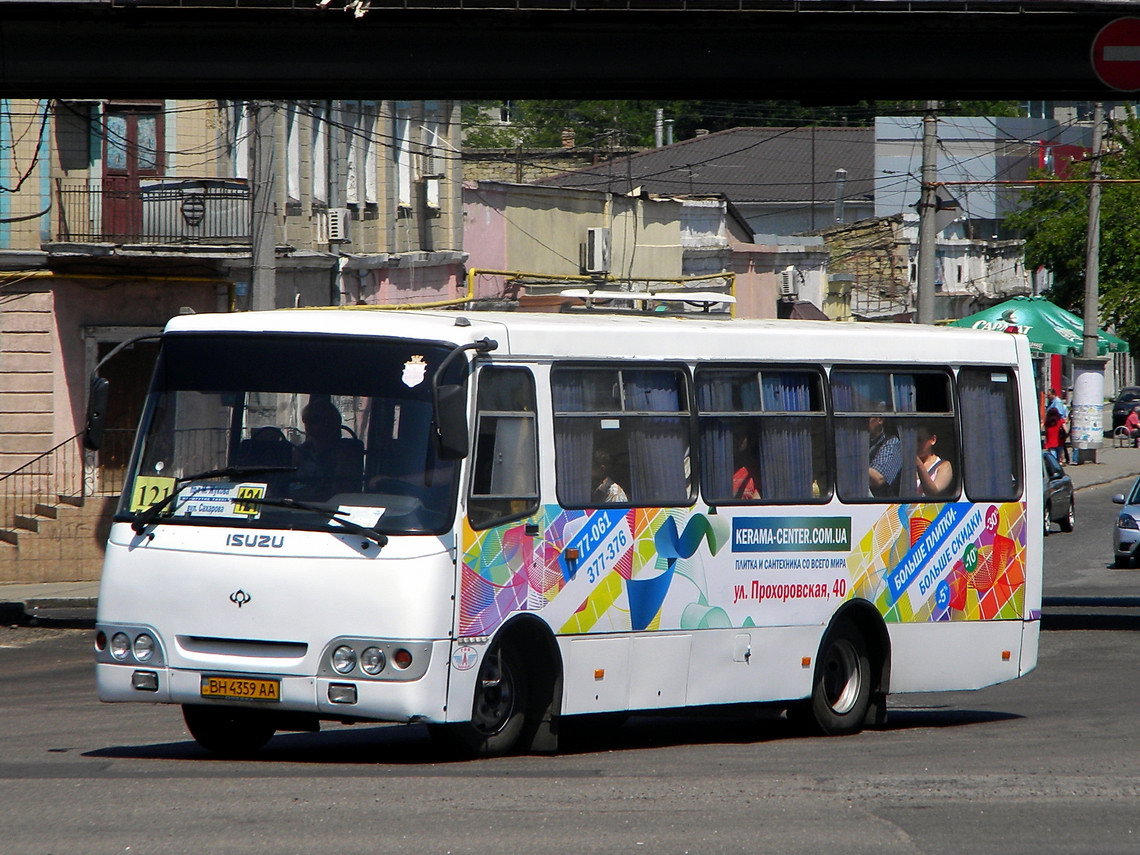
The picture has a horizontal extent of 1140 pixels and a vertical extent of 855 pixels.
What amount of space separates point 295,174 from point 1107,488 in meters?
20.4

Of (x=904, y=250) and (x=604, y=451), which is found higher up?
(x=904, y=250)

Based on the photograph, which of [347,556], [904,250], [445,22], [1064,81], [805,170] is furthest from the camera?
[805,170]

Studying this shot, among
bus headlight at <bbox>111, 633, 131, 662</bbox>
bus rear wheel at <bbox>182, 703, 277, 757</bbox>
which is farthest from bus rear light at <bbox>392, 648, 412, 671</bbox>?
bus headlight at <bbox>111, 633, 131, 662</bbox>

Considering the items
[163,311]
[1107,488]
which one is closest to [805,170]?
[1107,488]

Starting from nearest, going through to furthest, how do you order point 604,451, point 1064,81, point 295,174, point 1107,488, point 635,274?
point 604,451 → point 1064,81 → point 295,174 → point 1107,488 → point 635,274

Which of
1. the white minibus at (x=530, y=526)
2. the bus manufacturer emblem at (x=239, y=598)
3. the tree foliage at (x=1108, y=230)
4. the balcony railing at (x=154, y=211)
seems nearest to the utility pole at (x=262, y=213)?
the balcony railing at (x=154, y=211)

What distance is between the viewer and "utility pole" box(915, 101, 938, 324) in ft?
105

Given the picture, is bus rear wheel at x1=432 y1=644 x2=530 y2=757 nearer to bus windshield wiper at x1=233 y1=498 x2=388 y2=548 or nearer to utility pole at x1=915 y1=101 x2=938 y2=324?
bus windshield wiper at x1=233 y1=498 x2=388 y2=548

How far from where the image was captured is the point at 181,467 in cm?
1011

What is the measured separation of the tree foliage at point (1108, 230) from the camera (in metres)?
58.8

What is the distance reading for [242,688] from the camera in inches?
379

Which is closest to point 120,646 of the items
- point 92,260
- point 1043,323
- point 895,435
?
point 895,435

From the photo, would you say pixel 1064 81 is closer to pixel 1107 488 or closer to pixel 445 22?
pixel 445 22

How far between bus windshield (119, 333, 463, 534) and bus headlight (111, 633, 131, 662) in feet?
2.16
